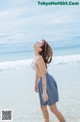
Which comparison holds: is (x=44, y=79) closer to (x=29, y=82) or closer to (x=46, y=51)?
(x=46, y=51)

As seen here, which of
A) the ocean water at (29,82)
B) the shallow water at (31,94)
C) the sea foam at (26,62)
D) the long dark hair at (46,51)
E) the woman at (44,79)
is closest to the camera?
the woman at (44,79)

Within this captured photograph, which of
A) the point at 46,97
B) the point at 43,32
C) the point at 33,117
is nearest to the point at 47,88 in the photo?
the point at 46,97

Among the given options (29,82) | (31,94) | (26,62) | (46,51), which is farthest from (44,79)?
(26,62)

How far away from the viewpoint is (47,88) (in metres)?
4.30

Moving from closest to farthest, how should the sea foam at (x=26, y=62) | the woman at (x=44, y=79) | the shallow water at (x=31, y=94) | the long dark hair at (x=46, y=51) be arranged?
1. the woman at (x=44, y=79)
2. the long dark hair at (x=46, y=51)
3. the shallow water at (x=31, y=94)
4. the sea foam at (x=26, y=62)

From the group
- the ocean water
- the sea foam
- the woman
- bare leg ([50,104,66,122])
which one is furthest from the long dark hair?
the sea foam

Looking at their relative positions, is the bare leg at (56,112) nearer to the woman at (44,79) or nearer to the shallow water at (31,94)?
the woman at (44,79)

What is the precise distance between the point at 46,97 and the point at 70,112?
2.79 feet

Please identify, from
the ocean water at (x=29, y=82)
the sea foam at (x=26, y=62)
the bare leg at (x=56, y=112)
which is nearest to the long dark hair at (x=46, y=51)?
the bare leg at (x=56, y=112)

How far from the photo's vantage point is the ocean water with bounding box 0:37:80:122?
16.8ft

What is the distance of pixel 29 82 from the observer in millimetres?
7613

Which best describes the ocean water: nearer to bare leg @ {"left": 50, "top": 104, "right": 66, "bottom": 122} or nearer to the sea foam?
the sea foam

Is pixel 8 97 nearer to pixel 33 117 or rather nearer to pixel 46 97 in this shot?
pixel 33 117

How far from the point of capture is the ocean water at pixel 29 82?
5.12m
